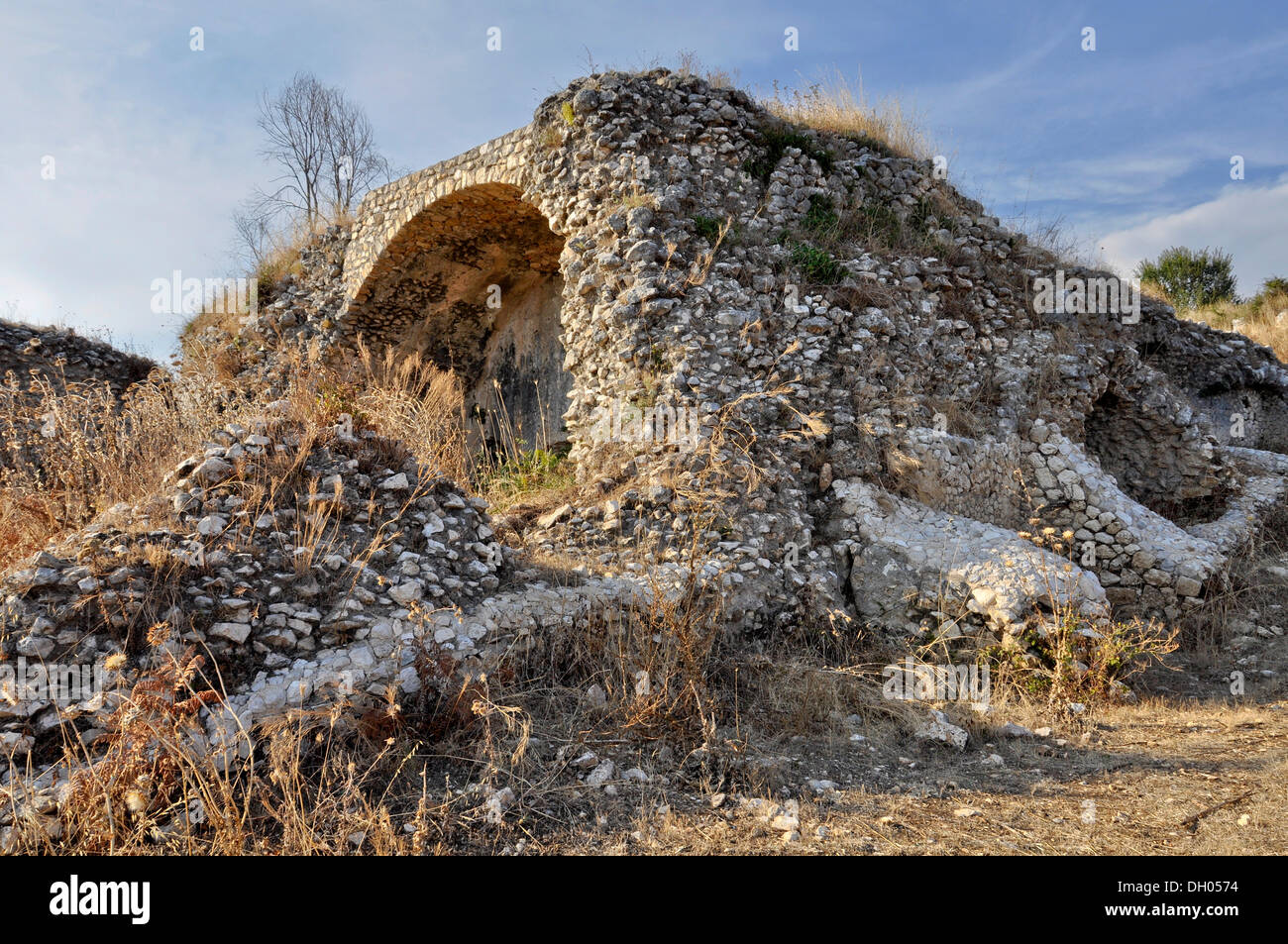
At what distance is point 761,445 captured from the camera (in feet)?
18.4

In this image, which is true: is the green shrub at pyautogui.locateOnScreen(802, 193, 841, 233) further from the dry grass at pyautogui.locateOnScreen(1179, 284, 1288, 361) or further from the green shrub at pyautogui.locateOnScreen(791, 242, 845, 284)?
the dry grass at pyautogui.locateOnScreen(1179, 284, 1288, 361)

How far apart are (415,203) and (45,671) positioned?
22.8 feet

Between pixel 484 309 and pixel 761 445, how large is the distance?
5.93 m

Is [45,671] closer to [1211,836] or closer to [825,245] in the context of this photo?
[1211,836]

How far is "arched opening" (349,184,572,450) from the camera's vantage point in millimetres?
9031

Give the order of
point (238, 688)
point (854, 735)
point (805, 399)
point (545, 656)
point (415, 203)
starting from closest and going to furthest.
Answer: point (238, 688) < point (854, 735) < point (545, 656) < point (805, 399) < point (415, 203)

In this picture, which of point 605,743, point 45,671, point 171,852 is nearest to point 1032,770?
point 605,743

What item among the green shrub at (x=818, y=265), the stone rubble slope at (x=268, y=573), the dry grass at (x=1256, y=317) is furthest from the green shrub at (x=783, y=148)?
the dry grass at (x=1256, y=317)

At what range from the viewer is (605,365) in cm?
619

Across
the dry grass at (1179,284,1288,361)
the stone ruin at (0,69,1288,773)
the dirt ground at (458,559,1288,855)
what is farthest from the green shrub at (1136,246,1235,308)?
the dirt ground at (458,559,1288,855)

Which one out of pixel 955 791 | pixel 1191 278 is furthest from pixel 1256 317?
pixel 955 791

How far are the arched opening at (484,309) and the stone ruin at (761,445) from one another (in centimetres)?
40

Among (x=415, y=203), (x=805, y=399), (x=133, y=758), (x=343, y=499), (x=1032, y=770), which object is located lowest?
(x=1032, y=770)

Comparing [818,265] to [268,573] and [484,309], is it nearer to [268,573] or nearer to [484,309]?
[268,573]
